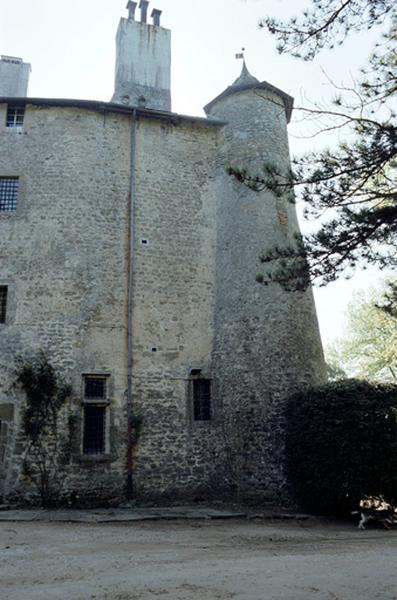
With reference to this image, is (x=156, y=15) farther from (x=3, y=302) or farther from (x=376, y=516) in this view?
(x=376, y=516)

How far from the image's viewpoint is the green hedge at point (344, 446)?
10125 mm

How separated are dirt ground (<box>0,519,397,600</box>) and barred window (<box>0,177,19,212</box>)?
25.4ft

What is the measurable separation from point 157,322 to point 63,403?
10.1ft

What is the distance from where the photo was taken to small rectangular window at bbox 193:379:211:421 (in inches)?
514

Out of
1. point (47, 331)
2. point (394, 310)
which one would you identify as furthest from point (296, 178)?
point (47, 331)

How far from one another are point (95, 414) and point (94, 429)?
357mm

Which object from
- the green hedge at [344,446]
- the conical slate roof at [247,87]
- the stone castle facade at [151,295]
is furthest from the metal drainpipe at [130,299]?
the green hedge at [344,446]

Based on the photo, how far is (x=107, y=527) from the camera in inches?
361

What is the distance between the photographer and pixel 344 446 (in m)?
10.3

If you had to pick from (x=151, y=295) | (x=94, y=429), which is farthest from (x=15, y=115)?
(x=94, y=429)

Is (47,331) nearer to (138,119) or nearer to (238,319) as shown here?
(238,319)

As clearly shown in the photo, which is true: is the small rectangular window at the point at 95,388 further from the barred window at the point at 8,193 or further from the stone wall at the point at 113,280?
the barred window at the point at 8,193

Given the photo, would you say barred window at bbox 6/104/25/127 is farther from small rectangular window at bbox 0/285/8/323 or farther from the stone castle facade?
small rectangular window at bbox 0/285/8/323

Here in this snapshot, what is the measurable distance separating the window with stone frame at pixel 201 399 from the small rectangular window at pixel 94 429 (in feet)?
7.75
